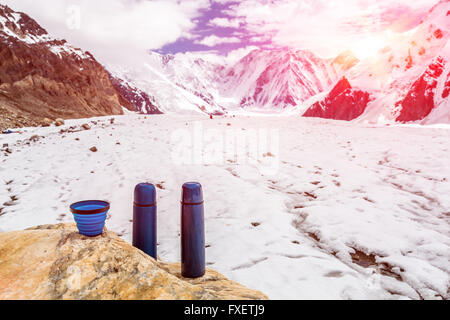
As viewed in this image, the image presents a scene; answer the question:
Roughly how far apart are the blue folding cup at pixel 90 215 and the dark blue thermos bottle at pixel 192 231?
920 millimetres

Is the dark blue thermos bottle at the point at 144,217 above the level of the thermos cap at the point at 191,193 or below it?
below

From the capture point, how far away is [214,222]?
6074 millimetres

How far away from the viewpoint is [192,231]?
348 cm

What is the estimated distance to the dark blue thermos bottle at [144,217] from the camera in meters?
3.77

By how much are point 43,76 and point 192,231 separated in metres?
68.3

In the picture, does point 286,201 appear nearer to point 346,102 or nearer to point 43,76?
point 43,76

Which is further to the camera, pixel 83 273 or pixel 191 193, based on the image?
pixel 191 193

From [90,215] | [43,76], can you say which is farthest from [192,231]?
[43,76]

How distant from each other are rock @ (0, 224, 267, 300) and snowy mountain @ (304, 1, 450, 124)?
4194 inches

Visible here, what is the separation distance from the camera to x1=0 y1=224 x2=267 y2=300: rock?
7.92 feet

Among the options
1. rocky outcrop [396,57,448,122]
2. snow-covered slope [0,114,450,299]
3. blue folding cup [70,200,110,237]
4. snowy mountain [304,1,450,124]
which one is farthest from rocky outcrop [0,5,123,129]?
rocky outcrop [396,57,448,122]

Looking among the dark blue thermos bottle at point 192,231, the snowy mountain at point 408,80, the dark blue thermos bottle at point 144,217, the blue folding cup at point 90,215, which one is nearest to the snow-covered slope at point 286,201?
the dark blue thermos bottle at point 192,231

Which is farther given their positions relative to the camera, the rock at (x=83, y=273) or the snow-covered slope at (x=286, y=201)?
the snow-covered slope at (x=286, y=201)

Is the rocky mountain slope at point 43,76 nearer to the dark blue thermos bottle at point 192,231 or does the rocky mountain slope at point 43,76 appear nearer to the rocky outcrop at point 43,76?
the rocky outcrop at point 43,76
